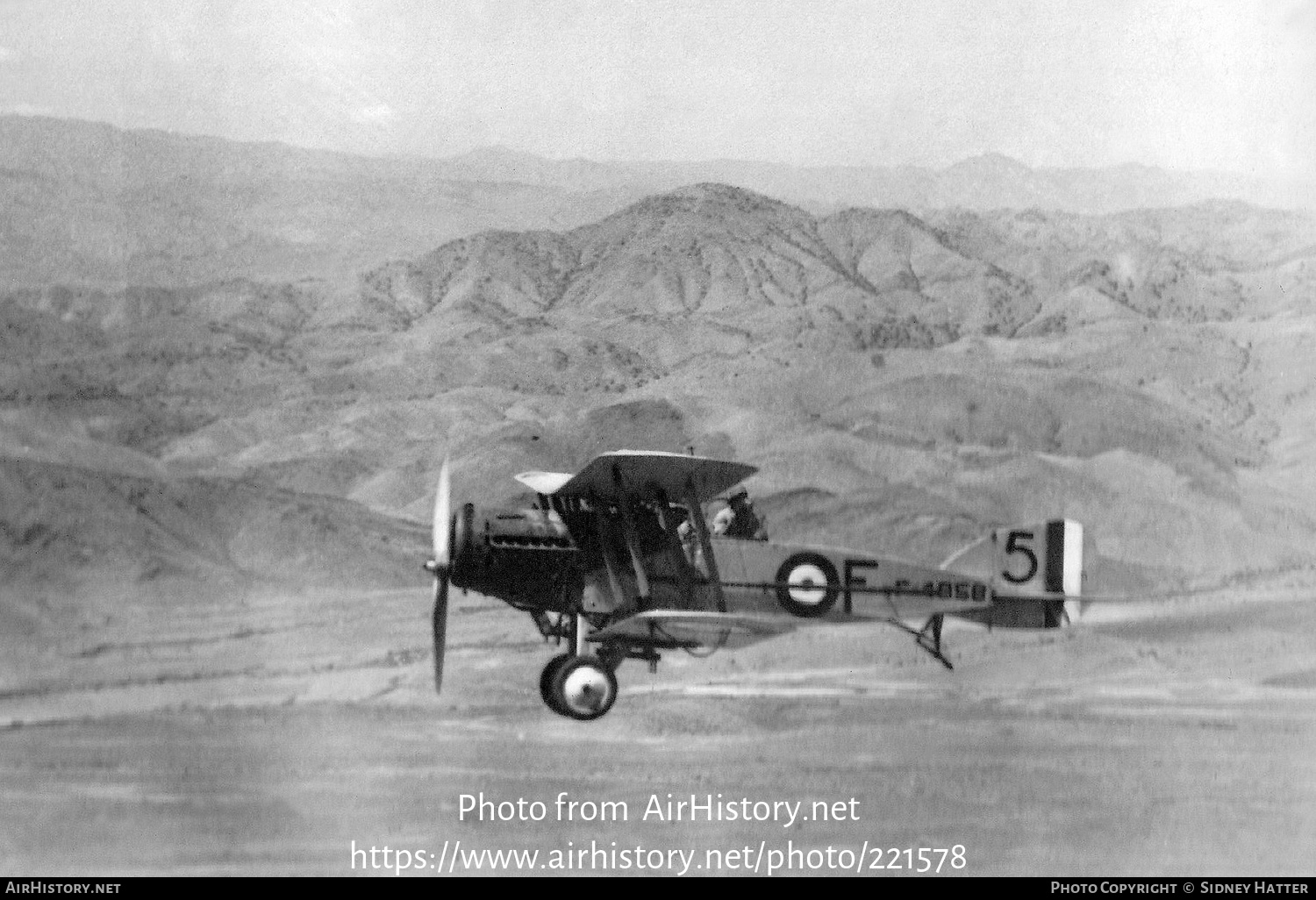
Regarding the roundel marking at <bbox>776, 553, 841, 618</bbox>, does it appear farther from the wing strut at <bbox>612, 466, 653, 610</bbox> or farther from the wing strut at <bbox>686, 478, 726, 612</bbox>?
the wing strut at <bbox>612, 466, 653, 610</bbox>

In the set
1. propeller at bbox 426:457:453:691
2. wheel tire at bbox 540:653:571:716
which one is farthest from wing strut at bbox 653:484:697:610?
propeller at bbox 426:457:453:691

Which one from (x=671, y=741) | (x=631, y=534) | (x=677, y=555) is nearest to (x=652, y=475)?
(x=631, y=534)

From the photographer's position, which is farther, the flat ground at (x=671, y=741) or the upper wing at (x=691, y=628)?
the flat ground at (x=671, y=741)

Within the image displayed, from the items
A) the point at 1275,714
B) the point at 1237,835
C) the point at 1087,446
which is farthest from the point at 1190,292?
the point at 1237,835

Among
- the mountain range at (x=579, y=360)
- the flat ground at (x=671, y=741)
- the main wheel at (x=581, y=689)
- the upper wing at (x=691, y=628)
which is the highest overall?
the mountain range at (x=579, y=360)

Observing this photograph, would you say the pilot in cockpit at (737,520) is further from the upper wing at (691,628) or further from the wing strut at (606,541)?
the wing strut at (606,541)

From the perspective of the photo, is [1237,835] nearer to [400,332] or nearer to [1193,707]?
[1193,707]

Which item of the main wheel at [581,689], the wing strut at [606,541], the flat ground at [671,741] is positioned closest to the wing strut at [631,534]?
the wing strut at [606,541]
